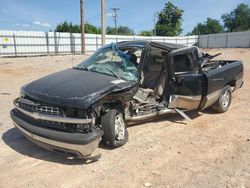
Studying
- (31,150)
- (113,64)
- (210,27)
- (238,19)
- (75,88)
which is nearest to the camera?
(75,88)

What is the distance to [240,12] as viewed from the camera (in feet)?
217

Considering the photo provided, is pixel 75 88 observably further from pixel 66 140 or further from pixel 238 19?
pixel 238 19

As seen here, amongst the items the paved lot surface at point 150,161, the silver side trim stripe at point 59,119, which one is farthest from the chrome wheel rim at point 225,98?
the silver side trim stripe at point 59,119

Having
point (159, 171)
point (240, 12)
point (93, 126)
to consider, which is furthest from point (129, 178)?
point (240, 12)

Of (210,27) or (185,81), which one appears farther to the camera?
(210,27)

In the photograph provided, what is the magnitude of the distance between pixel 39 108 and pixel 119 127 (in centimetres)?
133

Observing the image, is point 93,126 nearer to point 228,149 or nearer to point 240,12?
point 228,149

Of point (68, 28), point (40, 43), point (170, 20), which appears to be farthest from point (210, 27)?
point (40, 43)

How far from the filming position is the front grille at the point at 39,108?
332 cm

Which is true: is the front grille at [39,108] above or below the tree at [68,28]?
below

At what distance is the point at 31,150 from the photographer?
12.7 feet

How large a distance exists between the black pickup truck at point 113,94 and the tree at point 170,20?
4911 centimetres

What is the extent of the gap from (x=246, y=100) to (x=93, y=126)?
5.72 metres

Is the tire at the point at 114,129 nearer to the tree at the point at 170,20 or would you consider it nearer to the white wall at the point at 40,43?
the white wall at the point at 40,43
